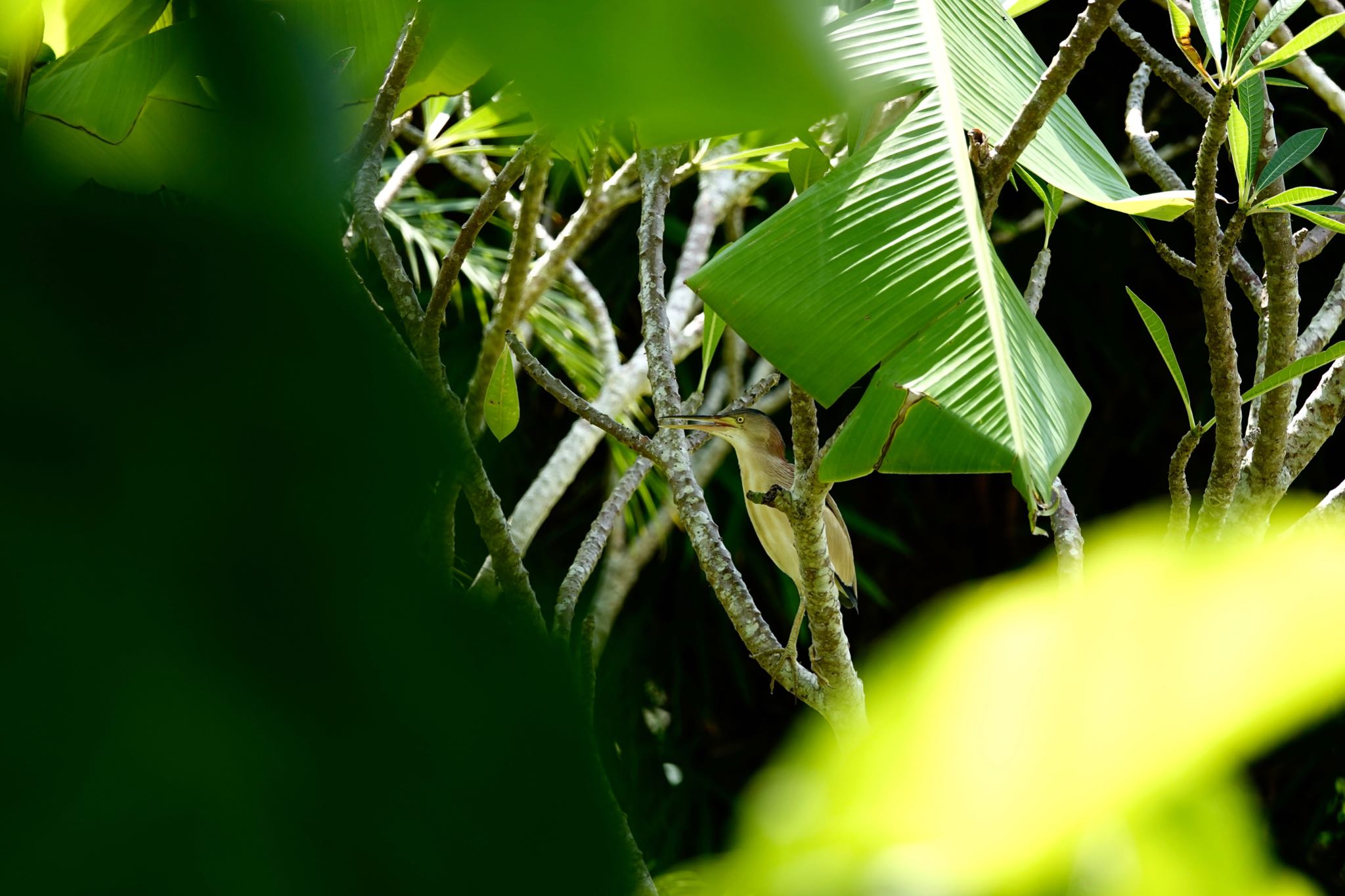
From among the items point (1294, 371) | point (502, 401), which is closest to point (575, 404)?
point (502, 401)

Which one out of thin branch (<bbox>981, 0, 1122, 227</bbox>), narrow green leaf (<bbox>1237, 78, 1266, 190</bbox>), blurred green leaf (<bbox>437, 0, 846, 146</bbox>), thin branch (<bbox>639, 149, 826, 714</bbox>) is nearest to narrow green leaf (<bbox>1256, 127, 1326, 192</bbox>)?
narrow green leaf (<bbox>1237, 78, 1266, 190</bbox>)

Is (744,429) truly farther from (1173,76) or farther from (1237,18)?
(1237,18)

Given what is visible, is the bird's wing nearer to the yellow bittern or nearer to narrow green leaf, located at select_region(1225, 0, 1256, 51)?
the yellow bittern

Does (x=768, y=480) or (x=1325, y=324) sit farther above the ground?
(x=1325, y=324)

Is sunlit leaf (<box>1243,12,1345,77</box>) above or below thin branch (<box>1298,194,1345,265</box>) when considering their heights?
above

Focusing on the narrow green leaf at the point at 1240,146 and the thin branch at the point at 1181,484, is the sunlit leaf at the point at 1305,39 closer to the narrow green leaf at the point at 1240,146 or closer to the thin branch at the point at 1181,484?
the narrow green leaf at the point at 1240,146

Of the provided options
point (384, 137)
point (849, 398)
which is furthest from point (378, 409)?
point (849, 398)

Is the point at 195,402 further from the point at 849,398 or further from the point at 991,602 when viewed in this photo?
the point at 849,398
